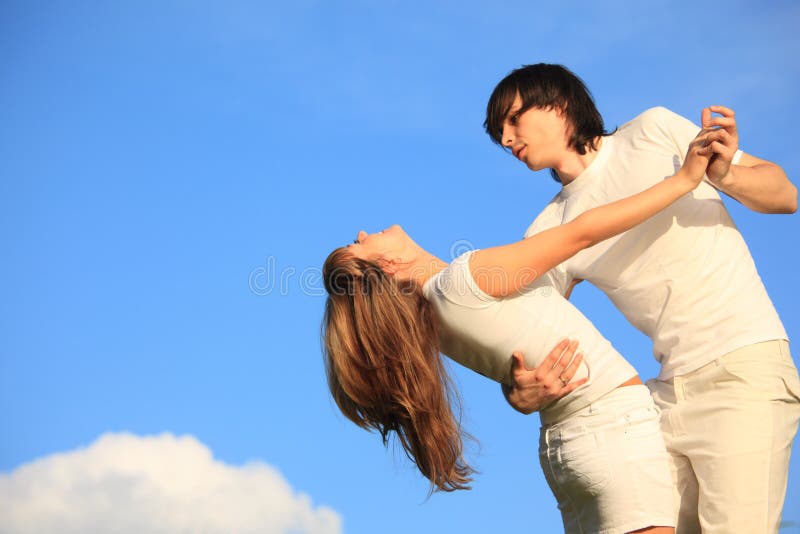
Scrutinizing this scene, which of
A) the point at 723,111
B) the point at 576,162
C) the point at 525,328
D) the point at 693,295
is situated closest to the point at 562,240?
the point at 525,328

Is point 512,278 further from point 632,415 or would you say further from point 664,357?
point 664,357

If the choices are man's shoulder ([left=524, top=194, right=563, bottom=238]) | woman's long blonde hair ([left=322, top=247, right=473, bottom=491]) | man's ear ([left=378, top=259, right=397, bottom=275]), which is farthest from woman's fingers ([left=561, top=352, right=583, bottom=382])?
man's shoulder ([left=524, top=194, right=563, bottom=238])

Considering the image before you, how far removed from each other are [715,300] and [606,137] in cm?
111

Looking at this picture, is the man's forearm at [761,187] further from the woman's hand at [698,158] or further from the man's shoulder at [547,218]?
the man's shoulder at [547,218]

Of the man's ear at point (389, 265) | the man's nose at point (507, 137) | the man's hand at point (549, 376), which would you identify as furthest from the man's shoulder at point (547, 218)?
the man's hand at point (549, 376)

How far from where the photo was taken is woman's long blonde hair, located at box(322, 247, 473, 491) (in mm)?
3611

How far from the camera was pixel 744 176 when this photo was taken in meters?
3.79

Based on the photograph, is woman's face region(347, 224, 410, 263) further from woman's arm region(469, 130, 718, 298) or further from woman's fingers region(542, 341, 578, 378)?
woman's fingers region(542, 341, 578, 378)

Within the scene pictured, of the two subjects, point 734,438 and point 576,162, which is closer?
point 734,438

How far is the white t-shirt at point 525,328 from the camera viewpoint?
136 inches

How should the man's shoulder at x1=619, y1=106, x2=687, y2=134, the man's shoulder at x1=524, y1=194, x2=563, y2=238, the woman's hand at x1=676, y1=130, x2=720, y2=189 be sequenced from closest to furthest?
the woman's hand at x1=676, y1=130, x2=720, y2=189 → the man's shoulder at x1=619, y1=106, x2=687, y2=134 → the man's shoulder at x1=524, y1=194, x2=563, y2=238

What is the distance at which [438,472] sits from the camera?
154 inches

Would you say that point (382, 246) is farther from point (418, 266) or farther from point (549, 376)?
point (549, 376)

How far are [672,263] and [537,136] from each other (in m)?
0.97
